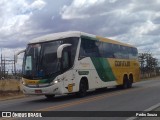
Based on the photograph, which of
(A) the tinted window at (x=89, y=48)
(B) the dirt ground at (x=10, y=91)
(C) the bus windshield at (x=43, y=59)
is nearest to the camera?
(C) the bus windshield at (x=43, y=59)

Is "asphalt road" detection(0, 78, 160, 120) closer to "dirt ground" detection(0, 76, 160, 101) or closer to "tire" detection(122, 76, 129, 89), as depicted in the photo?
"dirt ground" detection(0, 76, 160, 101)

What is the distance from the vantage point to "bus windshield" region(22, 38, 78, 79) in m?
18.8

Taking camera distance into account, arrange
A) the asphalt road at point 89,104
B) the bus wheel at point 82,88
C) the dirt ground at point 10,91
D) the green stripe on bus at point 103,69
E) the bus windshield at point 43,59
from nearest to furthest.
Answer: the asphalt road at point 89,104 < the bus windshield at point 43,59 < the bus wheel at point 82,88 < the green stripe on bus at point 103,69 < the dirt ground at point 10,91

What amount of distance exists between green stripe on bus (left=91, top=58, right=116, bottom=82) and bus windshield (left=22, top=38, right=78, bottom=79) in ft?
11.0

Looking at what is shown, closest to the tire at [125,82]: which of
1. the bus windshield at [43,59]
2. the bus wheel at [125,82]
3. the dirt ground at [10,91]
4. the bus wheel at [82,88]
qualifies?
the bus wheel at [125,82]

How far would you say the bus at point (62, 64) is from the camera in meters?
18.7

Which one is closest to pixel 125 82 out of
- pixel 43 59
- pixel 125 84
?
pixel 125 84

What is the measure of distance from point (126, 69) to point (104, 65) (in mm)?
4904

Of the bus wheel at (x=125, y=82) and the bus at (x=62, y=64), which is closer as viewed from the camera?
the bus at (x=62, y=64)

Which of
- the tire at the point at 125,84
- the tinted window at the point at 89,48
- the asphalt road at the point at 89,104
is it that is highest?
→ the tinted window at the point at 89,48

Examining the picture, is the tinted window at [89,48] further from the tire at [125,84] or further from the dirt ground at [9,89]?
the dirt ground at [9,89]

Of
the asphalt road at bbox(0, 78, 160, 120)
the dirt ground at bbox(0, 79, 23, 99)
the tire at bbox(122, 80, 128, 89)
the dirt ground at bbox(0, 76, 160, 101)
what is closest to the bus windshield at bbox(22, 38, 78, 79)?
the asphalt road at bbox(0, 78, 160, 120)

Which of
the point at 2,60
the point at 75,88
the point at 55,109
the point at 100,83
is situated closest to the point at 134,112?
the point at 55,109

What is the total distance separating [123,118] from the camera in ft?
39.3
